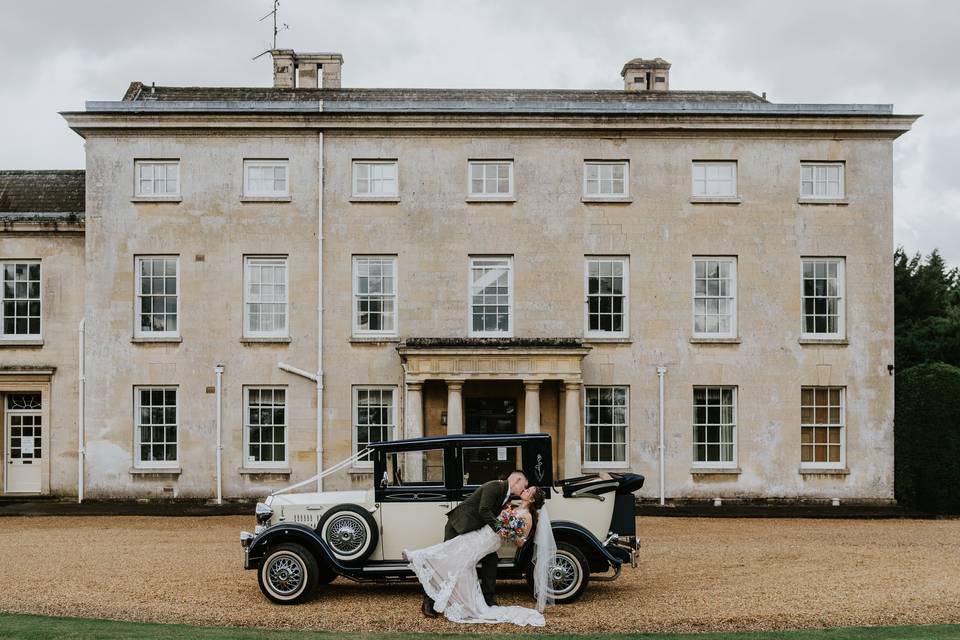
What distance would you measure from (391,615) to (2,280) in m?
18.7

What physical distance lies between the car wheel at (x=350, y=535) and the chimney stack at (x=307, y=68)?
20309 mm

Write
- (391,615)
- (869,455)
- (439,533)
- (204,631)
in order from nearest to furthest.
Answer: (204,631), (391,615), (439,533), (869,455)

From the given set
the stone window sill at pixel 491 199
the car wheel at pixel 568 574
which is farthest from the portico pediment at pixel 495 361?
the car wheel at pixel 568 574

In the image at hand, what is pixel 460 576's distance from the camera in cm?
1136

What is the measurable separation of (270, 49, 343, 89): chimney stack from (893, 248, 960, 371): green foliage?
Result: 21.8 meters

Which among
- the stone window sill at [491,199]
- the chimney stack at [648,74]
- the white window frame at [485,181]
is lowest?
the stone window sill at [491,199]

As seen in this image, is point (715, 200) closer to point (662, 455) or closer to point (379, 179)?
point (662, 455)

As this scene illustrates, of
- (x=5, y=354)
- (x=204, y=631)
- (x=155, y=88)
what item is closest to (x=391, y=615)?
(x=204, y=631)

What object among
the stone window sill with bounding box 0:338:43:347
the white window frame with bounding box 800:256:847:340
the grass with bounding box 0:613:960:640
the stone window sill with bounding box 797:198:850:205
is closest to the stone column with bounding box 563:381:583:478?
the white window frame with bounding box 800:256:847:340

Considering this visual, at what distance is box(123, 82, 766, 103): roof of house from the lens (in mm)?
27906

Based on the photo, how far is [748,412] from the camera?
24.0 m

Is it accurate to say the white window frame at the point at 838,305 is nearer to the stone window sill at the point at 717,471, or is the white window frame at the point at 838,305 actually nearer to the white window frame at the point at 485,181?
the stone window sill at the point at 717,471

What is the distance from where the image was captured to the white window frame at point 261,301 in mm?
24156

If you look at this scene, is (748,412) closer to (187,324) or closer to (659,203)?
(659,203)
